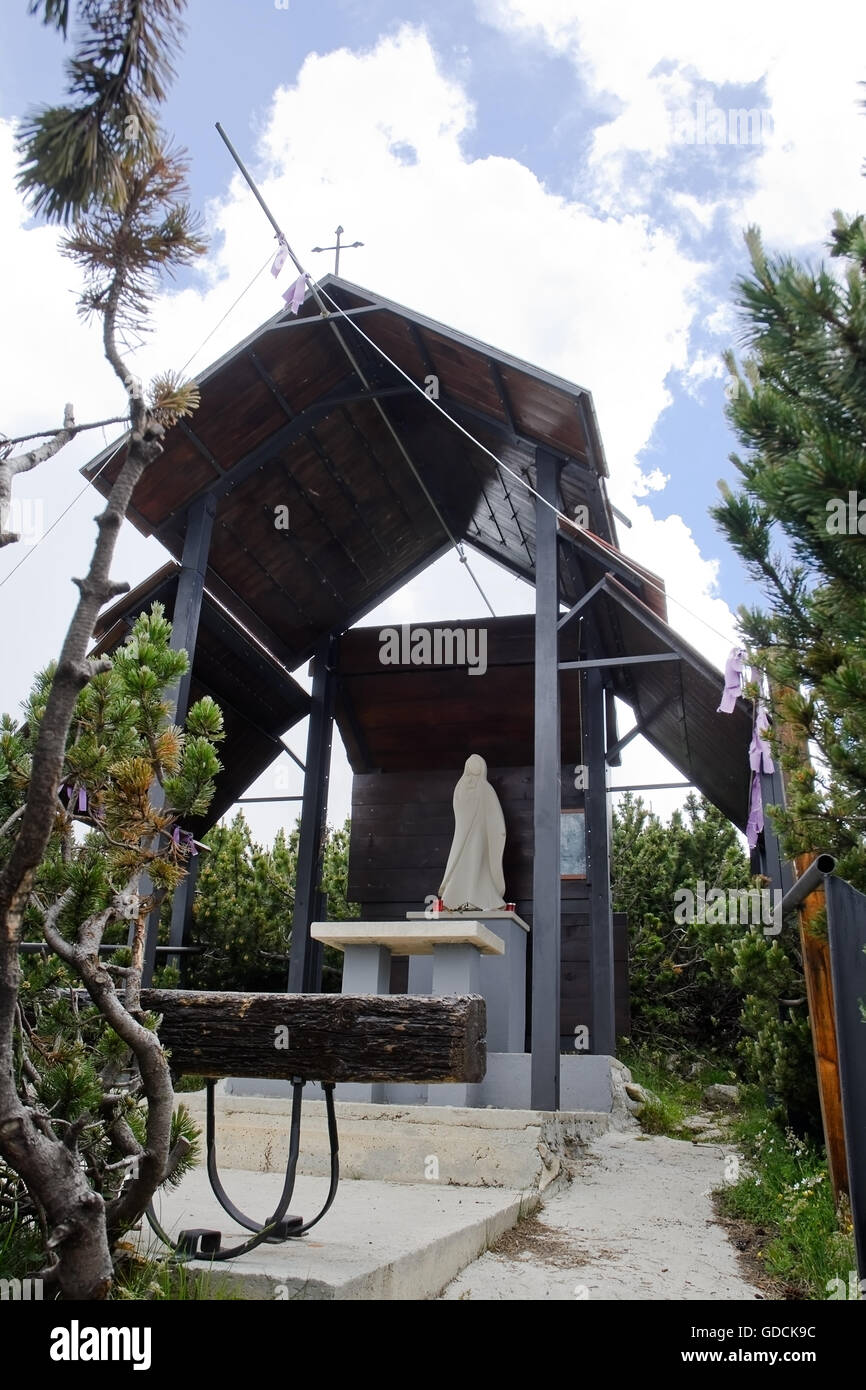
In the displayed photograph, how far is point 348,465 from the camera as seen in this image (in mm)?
9586

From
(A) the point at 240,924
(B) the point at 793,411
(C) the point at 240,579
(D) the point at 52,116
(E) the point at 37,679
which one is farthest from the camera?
(A) the point at 240,924

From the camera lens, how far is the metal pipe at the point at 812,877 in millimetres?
3086

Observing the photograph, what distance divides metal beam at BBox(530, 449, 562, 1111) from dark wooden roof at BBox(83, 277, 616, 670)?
0.60 metres

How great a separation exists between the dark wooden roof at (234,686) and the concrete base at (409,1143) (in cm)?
389

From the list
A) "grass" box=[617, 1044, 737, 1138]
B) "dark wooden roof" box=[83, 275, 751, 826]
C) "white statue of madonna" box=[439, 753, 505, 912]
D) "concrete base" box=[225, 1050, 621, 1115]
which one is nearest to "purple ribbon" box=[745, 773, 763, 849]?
"dark wooden roof" box=[83, 275, 751, 826]

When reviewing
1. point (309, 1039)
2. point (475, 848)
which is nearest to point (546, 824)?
point (475, 848)

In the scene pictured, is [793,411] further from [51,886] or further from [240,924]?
[240,924]

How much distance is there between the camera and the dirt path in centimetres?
358

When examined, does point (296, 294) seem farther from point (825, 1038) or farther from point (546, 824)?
point (825, 1038)

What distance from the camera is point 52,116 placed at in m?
1.82

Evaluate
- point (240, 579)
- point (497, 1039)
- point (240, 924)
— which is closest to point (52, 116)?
point (497, 1039)

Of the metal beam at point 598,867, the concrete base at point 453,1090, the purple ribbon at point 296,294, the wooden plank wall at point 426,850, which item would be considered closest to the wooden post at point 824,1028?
the concrete base at point 453,1090

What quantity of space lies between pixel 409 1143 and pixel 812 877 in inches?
125
